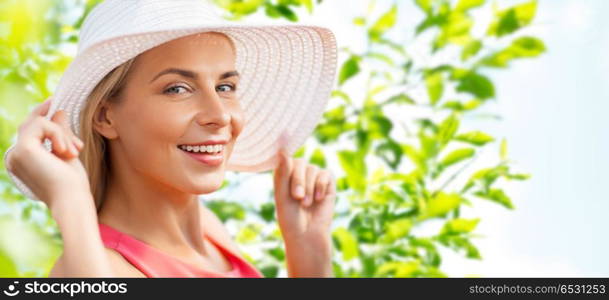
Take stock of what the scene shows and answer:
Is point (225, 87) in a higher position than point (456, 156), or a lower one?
lower

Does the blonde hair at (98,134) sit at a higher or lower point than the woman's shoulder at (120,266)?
higher

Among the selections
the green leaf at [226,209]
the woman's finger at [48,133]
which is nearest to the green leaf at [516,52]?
the green leaf at [226,209]

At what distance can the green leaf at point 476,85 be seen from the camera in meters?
2.28

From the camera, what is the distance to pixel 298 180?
5.27 feet

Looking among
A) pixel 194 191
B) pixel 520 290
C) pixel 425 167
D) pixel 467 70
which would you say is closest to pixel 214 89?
pixel 194 191

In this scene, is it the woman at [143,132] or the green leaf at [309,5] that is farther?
the green leaf at [309,5]

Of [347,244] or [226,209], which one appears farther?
[226,209]

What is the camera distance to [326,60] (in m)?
1.56

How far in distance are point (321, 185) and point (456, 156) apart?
2.22 ft

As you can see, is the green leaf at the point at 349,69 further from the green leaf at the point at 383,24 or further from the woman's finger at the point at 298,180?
the woman's finger at the point at 298,180

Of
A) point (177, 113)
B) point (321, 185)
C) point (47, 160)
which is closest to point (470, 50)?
point (321, 185)

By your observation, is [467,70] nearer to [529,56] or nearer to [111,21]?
[529,56]

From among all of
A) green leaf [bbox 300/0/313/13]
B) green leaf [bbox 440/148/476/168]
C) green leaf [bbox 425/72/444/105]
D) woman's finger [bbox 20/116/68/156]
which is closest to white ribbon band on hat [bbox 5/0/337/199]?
woman's finger [bbox 20/116/68/156]

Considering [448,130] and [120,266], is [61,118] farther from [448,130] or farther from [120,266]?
[448,130]
